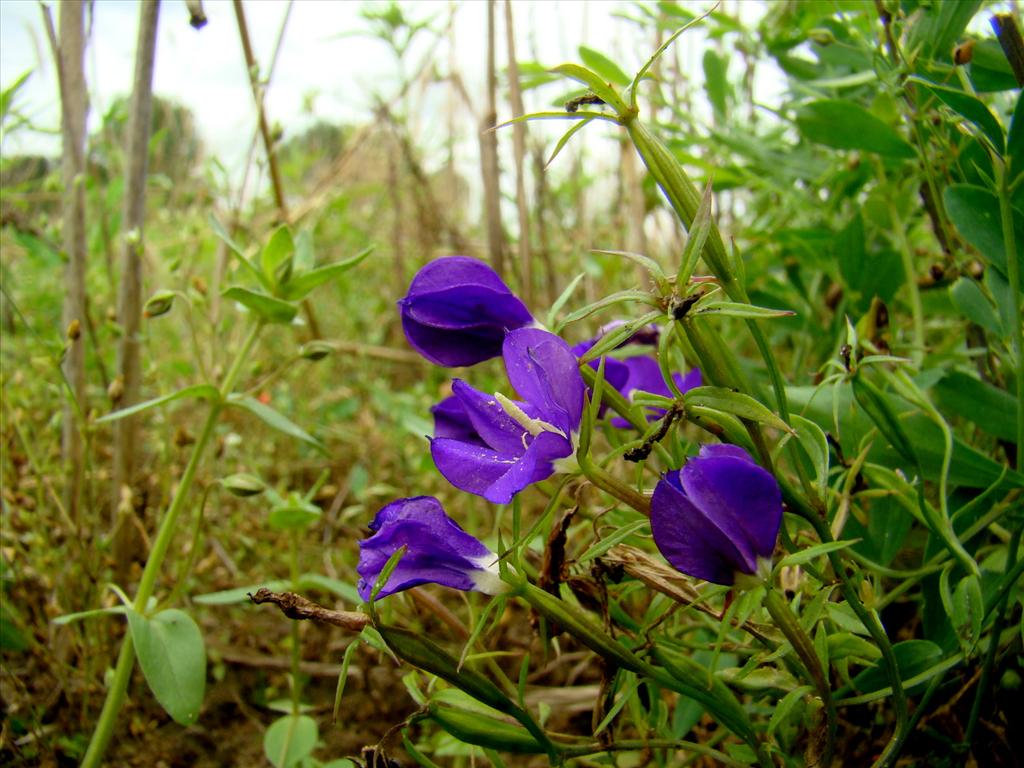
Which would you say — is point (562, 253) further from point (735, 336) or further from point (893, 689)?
point (893, 689)

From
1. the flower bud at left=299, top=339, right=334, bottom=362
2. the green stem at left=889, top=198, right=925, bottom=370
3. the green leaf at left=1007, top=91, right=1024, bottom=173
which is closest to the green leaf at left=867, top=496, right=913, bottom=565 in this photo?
the green stem at left=889, top=198, right=925, bottom=370

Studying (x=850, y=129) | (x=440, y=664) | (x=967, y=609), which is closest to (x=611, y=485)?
(x=440, y=664)

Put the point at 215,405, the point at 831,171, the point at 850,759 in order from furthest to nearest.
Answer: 1. the point at 831,171
2. the point at 215,405
3. the point at 850,759

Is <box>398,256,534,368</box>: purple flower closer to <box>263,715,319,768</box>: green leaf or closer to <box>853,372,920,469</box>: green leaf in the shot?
<box>853,372,920,469</box>: green leaf

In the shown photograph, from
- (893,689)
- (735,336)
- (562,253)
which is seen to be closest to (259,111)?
(735,336)

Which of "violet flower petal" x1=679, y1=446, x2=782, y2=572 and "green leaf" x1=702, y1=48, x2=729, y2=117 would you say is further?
"green leaf" x1=702, y1=48, x2=729, y2=117

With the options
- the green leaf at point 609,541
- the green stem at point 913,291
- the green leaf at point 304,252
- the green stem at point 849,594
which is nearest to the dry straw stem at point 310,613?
the green leaf at point 609,541
